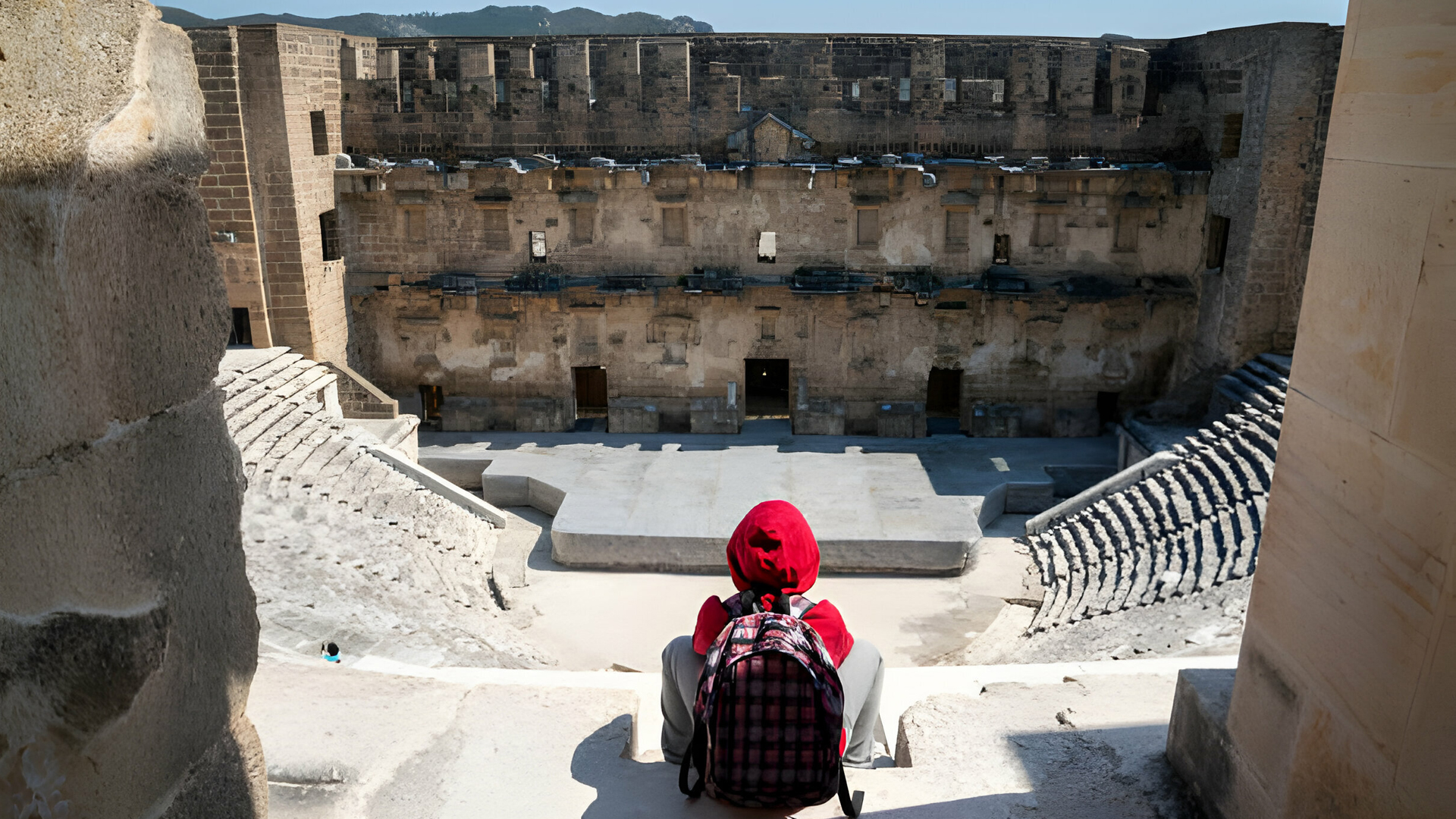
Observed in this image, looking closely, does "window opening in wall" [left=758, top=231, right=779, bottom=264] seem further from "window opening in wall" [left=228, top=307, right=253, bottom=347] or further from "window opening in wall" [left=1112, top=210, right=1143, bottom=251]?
"window opening in wall" [left=228, top=307, right=253, bottom=347]

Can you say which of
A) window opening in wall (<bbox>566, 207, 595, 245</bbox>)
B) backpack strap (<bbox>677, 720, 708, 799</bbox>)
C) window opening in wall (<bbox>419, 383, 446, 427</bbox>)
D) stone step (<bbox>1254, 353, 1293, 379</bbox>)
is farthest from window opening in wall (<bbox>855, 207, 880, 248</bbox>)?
backpack strap (<bbox>677, 720, 708, 799</bbox>)

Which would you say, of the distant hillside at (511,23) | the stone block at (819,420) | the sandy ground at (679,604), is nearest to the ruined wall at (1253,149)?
the sandy ground at (679,604)

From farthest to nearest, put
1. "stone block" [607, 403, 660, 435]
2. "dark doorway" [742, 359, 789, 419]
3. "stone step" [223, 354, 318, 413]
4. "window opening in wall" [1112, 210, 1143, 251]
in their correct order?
"dark doorway" [742, 359, 789, 419]
"stone block" [607, 403, 660, 435]
"window opening in wall" [1112, 210, 1143, 251]
"stone step" [223, 354, 318, 413]

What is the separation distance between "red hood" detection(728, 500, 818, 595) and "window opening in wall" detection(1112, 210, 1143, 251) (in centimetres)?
1546

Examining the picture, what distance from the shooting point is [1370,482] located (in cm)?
301

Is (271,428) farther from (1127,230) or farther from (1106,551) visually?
(1127,230)

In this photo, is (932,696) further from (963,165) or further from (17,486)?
(963,165)

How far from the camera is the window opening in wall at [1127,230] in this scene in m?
17.7

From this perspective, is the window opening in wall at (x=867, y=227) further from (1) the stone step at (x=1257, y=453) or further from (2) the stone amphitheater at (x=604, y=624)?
(1) the stone step at (x=1257, y=453)

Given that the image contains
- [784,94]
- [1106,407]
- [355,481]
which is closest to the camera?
[355,481]

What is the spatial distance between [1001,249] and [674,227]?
18.3 ft

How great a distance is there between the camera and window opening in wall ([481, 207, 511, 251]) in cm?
1812

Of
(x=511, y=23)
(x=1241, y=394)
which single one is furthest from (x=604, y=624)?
(x=511, y=23)

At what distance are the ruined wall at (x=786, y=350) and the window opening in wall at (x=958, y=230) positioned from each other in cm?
84
